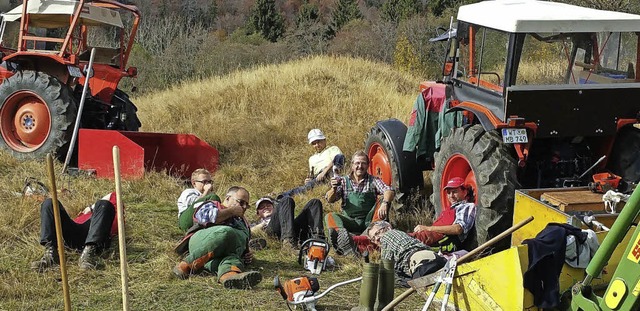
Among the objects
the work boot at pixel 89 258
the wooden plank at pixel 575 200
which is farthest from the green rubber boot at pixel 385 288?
the work boot at pixel 89 258

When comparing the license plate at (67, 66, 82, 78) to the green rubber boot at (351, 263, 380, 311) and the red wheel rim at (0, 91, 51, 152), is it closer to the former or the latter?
the red wheel rim at (0, 91, 51, 152)

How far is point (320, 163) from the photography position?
8.02 metres

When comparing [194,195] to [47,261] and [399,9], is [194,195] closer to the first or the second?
[47,261]

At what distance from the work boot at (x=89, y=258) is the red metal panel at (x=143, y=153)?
8.31 ft

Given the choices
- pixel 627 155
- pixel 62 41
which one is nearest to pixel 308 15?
pixel 62 41

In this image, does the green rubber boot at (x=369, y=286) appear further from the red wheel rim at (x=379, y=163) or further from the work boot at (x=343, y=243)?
the red wheel rim at (x=379, y=163)

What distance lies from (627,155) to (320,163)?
10.4ft

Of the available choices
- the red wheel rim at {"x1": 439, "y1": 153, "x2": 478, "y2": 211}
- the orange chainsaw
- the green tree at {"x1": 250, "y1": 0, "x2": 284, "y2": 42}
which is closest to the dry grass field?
the red wheel rim at {"x1": 439, "y1": 153, "x2": 478, "y2": 211}

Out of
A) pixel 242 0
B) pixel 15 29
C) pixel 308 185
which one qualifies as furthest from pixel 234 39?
pixel 308 185

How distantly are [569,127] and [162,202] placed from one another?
397 cm

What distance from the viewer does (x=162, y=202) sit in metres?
7.55

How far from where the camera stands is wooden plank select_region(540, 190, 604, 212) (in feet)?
16.5

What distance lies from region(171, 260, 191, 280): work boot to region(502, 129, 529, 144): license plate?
245 cm

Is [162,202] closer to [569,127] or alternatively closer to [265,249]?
[265,249]
